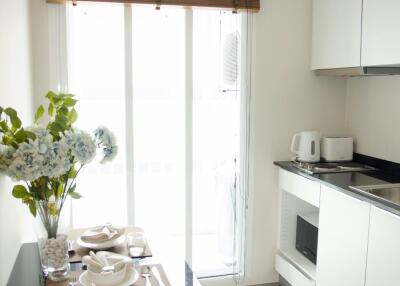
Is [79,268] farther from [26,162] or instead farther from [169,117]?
[169,117]

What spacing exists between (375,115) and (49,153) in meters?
2.30

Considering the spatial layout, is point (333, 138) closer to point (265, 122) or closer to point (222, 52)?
point (265, 122)

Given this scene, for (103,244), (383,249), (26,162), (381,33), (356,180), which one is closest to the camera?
(26,162)

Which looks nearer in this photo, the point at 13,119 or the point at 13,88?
Result: the point at 13,119

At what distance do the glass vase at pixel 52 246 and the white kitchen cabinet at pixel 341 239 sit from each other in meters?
1.48

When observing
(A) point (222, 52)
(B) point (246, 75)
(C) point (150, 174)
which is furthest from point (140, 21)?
(C) point (150, 174)

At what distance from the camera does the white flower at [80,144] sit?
1.36 m

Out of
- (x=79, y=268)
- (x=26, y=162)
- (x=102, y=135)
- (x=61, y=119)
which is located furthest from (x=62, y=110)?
(x=79, y=268)

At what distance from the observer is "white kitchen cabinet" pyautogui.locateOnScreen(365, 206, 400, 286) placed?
187cm

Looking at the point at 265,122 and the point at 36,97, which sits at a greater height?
the point at 36,97

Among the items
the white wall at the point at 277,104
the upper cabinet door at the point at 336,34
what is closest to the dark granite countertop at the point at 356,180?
the white wall at the point at 277,104

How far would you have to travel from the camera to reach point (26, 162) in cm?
126

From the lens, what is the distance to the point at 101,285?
133cm

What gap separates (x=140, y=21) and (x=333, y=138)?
1604mm
